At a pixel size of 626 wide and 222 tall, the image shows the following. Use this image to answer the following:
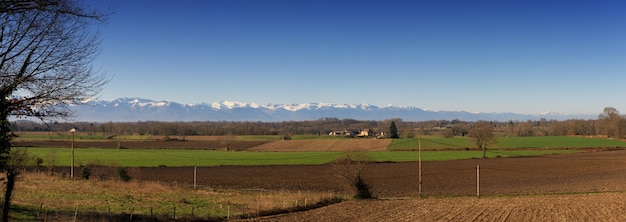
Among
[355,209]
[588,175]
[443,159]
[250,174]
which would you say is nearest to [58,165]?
[250,174]

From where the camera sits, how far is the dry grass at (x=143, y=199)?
25.5 meters

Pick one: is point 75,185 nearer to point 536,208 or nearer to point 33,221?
point 33,221

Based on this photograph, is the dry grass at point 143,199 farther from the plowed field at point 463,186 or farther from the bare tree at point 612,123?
the bare tree at point 612,123

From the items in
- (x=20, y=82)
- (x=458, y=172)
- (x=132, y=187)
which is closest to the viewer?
(x=20, y=82)

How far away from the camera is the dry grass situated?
83.7ft

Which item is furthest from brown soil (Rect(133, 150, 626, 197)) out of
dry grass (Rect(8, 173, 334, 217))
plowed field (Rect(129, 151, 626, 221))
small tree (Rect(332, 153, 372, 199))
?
dry grass (Rect(8, 173, 334, 217))

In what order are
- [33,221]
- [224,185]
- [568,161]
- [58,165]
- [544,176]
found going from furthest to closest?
1. [568,161]
2. [58,165]
3. [544,176]
4. [224,185]
5. [33,221]

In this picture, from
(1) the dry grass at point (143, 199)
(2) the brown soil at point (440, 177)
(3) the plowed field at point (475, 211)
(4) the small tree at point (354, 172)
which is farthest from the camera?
(2) the brown soil at point (440, 177)

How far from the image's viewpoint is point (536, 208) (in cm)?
2877

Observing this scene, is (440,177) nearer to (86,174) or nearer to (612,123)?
(86,174)

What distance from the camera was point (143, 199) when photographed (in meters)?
31.9

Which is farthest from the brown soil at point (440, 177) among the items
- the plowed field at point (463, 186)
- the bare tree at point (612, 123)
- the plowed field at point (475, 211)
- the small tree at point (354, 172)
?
the bare tree at point (612, 123)

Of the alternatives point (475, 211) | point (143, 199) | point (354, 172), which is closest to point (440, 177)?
point (354, 172)

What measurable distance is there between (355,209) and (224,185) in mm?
21009
